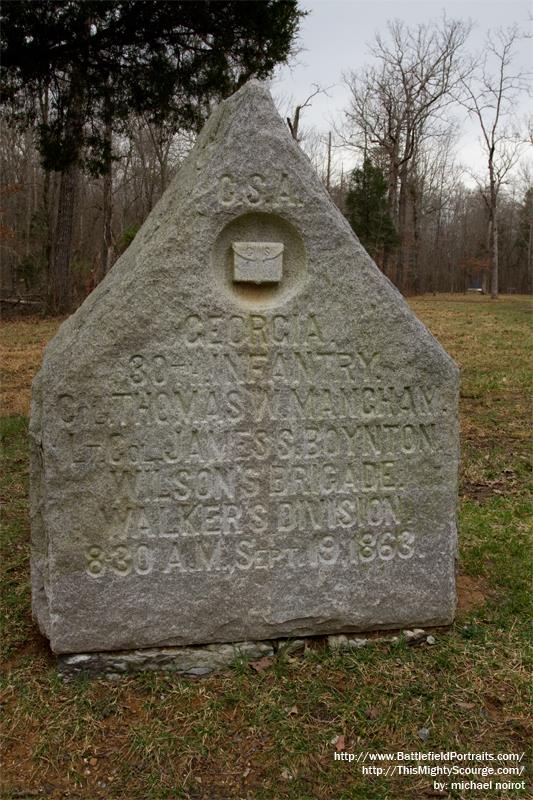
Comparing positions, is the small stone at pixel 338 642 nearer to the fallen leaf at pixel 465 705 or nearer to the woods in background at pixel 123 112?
the fallen leaf at pixel 465 705

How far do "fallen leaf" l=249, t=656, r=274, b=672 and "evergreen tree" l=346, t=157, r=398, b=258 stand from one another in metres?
25.0

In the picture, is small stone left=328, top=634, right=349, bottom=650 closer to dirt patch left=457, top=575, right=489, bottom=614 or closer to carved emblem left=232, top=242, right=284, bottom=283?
dirt patch left=457, top=575, right=489, bottom=614

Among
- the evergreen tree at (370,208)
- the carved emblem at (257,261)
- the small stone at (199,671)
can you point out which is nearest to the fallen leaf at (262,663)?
the small stone at (199,671)

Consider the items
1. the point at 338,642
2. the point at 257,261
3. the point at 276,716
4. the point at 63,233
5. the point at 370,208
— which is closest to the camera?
the point at 276,716

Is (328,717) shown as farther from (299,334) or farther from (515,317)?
(515,317)

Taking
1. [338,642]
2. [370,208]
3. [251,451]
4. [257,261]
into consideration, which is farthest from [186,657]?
[370,208]

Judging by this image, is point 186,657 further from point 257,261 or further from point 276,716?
point 257,261

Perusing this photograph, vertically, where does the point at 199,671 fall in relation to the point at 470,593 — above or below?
below

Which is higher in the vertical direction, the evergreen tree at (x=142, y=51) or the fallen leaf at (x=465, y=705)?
the evergreen tree at (x=142, y=51)

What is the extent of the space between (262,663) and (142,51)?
923 centimetres

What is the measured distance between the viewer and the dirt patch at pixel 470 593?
3.45m

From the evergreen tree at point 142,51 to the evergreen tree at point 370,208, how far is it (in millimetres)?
17139

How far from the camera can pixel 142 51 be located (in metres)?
9.64

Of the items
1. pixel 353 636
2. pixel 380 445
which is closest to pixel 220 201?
pixel 380 445
